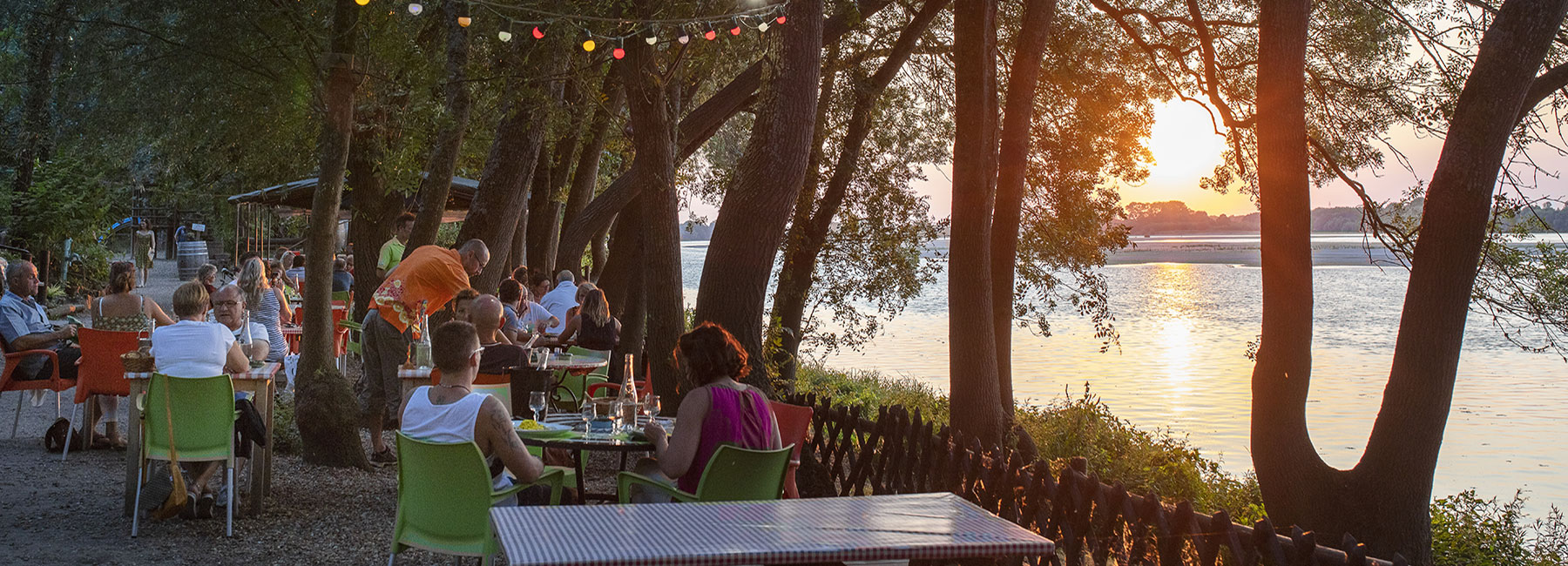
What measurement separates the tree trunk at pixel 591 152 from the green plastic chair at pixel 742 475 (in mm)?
9037

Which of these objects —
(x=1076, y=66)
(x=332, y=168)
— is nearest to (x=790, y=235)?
(x=1076, y=66)

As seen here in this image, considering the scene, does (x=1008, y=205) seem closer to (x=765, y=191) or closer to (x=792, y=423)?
(x=765, y=191)

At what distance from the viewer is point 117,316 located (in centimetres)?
866

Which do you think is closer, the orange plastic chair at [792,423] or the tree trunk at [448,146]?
the orange plastic chair at [792,423]

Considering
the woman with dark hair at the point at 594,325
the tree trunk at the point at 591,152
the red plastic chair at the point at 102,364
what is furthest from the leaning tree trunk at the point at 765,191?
the tree trunk at the point at 591,152

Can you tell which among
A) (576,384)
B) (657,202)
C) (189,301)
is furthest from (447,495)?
(576,384)

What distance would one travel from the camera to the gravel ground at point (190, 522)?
580cm

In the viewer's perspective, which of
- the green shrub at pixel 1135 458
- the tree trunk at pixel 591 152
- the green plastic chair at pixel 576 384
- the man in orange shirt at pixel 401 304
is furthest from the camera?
the tree trunk at pixel 591 152

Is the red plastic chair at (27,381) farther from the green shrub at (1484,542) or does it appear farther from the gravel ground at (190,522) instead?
the green shrub at (1484,542)

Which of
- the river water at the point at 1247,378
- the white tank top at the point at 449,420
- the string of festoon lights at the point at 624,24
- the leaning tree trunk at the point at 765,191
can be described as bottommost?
the river water at the point at 1247,378

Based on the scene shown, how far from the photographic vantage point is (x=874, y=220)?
16016 mm

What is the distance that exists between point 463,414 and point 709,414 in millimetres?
924

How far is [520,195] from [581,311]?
1502 mm

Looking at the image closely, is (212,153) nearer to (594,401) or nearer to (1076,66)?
(1076,66)
